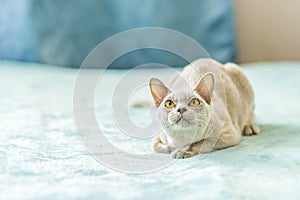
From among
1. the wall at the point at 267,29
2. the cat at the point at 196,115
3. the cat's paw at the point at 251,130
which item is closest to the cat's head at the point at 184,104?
the cat at the point at 196,115

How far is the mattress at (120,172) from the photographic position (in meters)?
0.90

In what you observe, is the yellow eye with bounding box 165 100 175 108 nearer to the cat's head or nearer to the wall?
the cat's head

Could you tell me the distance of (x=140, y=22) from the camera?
2.67 m

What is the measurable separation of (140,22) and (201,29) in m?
0.33

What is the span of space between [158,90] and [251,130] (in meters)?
0.37

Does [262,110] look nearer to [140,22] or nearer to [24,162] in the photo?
[24,162]

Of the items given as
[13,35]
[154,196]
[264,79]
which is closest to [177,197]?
[154,196]

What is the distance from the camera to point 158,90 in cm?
118

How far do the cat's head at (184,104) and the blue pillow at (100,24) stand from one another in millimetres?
1507

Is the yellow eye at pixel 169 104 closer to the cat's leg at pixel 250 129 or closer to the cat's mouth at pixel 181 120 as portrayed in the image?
the cat's mouth at pixel 181 120

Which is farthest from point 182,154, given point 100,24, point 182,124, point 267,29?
point 267,29

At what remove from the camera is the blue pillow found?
2.64 meters

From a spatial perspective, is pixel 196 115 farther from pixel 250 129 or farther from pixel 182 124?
pixel 250 129

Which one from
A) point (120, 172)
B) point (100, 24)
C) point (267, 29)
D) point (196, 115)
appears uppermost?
point (100, 24)
